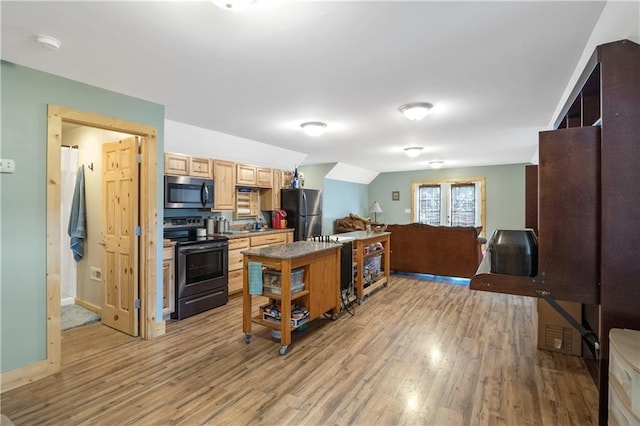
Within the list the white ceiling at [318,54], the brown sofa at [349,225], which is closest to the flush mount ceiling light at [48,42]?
the white ceiling at [318,54]

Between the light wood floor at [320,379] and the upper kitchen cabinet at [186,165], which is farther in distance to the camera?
the upper kitchen cabinet at [186,165]

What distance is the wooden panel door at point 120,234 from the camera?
3404 mm

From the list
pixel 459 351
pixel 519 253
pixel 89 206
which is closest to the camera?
pixel 519 253

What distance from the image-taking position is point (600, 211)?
169 centimetres

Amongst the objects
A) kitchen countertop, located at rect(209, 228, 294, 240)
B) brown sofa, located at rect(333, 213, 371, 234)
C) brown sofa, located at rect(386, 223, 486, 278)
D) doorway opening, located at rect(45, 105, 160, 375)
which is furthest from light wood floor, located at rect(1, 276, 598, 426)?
brown sofa, located at rect(333, 213, 371, 234)

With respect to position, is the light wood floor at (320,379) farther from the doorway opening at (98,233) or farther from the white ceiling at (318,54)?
the white ceiling at (318,54)

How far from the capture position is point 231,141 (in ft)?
16.4

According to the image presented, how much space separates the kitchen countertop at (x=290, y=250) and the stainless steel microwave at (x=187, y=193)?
1.53 meters

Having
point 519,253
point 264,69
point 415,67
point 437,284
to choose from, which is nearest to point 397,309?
point 437,284

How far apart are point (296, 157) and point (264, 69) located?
12.7ft

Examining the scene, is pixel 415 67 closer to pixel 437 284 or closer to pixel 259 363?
pixel 259 363

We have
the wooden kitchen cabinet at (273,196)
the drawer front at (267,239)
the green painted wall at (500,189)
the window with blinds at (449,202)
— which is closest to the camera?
the drawer front at (267,239)

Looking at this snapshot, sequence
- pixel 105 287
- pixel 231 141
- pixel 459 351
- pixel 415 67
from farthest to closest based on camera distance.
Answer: pixel 231 141 → pixel 105 287 → pixel 459 351 → pixel 415 67

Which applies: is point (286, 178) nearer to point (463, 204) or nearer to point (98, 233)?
point (98, 233)
